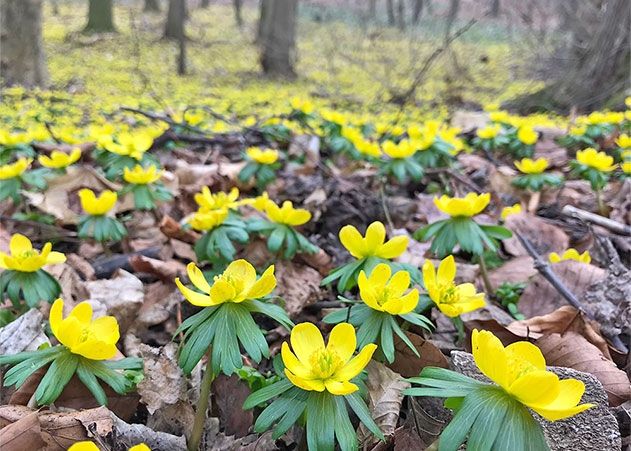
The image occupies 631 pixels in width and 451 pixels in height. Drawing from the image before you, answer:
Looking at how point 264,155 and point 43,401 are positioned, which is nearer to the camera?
point 43,401

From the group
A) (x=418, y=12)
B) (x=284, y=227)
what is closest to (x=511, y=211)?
(x=284, y=227)

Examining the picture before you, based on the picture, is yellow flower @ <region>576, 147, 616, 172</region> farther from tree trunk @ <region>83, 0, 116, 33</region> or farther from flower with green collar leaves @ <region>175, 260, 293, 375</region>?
tree trunk @ <region>83, 0, 116, 33</region>

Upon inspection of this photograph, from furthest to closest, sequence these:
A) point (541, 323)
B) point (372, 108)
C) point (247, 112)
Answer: point (372, 108)
point (247, 112)
point (541, 323)

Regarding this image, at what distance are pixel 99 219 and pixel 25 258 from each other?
508 mm

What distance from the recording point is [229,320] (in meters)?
1.05

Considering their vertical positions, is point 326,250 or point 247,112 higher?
point 326,250

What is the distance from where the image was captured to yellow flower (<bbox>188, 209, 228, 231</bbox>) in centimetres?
160

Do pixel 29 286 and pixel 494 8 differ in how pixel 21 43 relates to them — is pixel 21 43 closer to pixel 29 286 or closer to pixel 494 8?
pixel 494 8

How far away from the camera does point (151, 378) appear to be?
1245 millimetres

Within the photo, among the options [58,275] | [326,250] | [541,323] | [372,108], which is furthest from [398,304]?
[372,108]

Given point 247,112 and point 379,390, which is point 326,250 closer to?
point 379,390

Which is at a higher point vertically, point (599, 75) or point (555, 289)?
point (599, 75)

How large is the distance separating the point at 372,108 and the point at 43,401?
7910 millimetres

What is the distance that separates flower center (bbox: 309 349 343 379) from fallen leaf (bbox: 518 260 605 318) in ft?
2.97
